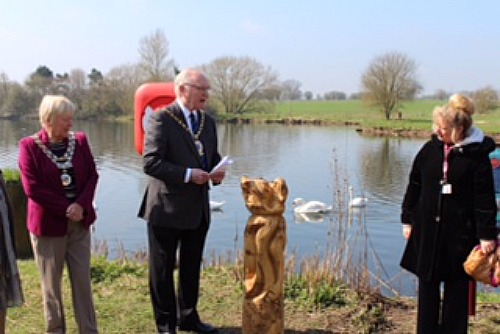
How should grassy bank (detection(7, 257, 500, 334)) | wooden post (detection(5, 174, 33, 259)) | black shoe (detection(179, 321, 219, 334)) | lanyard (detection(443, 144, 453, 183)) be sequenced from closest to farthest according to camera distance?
lanyard (detection(443, 144, 453, 183))
black shoe (detection(179, 321, 219, 334))
grassy bank (detection(7, 257, 500, 334))
wooden post (detection(5, 174, 33, 259))

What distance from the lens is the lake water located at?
945 cm

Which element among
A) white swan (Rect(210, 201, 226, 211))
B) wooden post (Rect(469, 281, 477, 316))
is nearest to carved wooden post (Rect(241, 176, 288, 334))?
wooden post (Rect(469, 281, 477, 316))

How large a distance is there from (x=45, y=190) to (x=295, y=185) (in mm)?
13900

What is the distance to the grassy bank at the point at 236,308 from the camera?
424 cm

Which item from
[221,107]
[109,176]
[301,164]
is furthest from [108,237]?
[221,107]

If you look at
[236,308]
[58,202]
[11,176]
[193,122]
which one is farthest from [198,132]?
[11,176]

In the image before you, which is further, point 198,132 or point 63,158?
point 198,132

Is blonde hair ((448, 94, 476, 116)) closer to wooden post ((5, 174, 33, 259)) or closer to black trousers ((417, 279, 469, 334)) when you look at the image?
black trousers ((417, 279, 469, 334))

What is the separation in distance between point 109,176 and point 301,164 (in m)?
7.41

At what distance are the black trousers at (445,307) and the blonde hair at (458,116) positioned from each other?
92 centimetres

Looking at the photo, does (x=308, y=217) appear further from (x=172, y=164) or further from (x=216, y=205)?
(x=172, y=164)

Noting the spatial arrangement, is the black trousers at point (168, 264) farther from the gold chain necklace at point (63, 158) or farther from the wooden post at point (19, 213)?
the wooden post at point (19, 213)

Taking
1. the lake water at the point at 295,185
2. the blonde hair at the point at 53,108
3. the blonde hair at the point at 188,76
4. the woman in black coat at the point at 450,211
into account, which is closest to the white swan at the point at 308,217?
the lake water at the point at 295,185

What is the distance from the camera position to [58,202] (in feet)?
11.6
